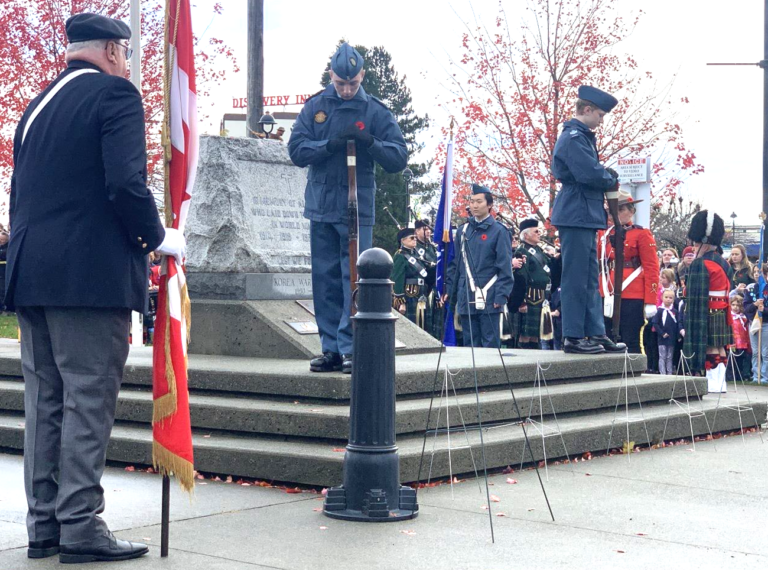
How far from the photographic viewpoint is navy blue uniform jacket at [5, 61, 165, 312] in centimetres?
462

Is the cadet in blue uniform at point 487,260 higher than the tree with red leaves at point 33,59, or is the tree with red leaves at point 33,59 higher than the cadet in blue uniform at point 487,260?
the tree with red leaves at point 33,59

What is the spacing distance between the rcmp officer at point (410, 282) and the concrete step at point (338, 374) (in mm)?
7119

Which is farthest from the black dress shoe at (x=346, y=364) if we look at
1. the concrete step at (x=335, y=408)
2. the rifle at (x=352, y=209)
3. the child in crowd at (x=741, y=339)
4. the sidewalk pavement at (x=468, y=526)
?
the child in crowd at (x=741, y=339)

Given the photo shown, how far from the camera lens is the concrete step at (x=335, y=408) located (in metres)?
6.70

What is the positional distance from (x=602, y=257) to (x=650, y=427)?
8.61 ft

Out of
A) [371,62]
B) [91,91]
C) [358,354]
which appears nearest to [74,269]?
[91,91]

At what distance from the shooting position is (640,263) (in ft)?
36.4

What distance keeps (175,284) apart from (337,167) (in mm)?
2770

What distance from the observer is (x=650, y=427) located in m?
8.56

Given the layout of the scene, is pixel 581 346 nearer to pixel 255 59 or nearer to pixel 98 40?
pixel 98 40

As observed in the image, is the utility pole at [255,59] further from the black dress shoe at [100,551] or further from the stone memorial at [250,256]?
the black dress shoe at [100,551]

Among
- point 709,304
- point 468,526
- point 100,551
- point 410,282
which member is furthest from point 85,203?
point 410,282

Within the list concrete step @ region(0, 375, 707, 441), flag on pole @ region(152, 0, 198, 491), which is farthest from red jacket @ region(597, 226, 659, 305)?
flag on pole @ region(152, 0, 198, 491)

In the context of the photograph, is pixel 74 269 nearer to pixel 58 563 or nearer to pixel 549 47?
pixel 58 563
